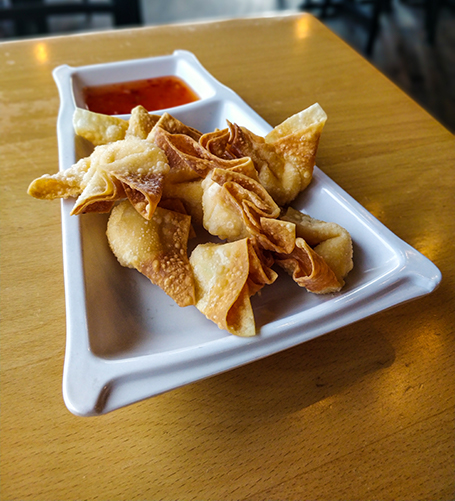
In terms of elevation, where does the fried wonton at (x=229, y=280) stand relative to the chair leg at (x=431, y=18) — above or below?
above

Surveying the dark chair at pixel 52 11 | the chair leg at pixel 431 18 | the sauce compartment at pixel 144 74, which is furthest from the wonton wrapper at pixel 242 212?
the chair leg at pixel 431 18

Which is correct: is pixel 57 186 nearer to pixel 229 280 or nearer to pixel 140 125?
pixel 140 125

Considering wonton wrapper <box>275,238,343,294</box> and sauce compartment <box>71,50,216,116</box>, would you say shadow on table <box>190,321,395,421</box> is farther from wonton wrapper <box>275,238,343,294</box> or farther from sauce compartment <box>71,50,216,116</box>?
sauce compartment <box>71,50,216,116</box>

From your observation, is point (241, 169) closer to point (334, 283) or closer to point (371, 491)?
point (334, 283)

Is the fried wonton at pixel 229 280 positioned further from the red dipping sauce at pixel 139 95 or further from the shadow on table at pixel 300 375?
the red dipping sauce at pixel 139 95

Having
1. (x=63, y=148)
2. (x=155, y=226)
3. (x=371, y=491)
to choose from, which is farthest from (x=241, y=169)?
(x=371, y=491)

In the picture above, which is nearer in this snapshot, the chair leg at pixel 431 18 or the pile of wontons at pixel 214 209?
the pile of wontons at pixel 214 209

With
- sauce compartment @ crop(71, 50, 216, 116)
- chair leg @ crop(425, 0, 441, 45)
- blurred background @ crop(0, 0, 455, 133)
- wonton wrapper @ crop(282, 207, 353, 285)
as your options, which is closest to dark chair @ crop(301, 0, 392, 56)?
blurred background @ crop(0, 0, 455, 133)
